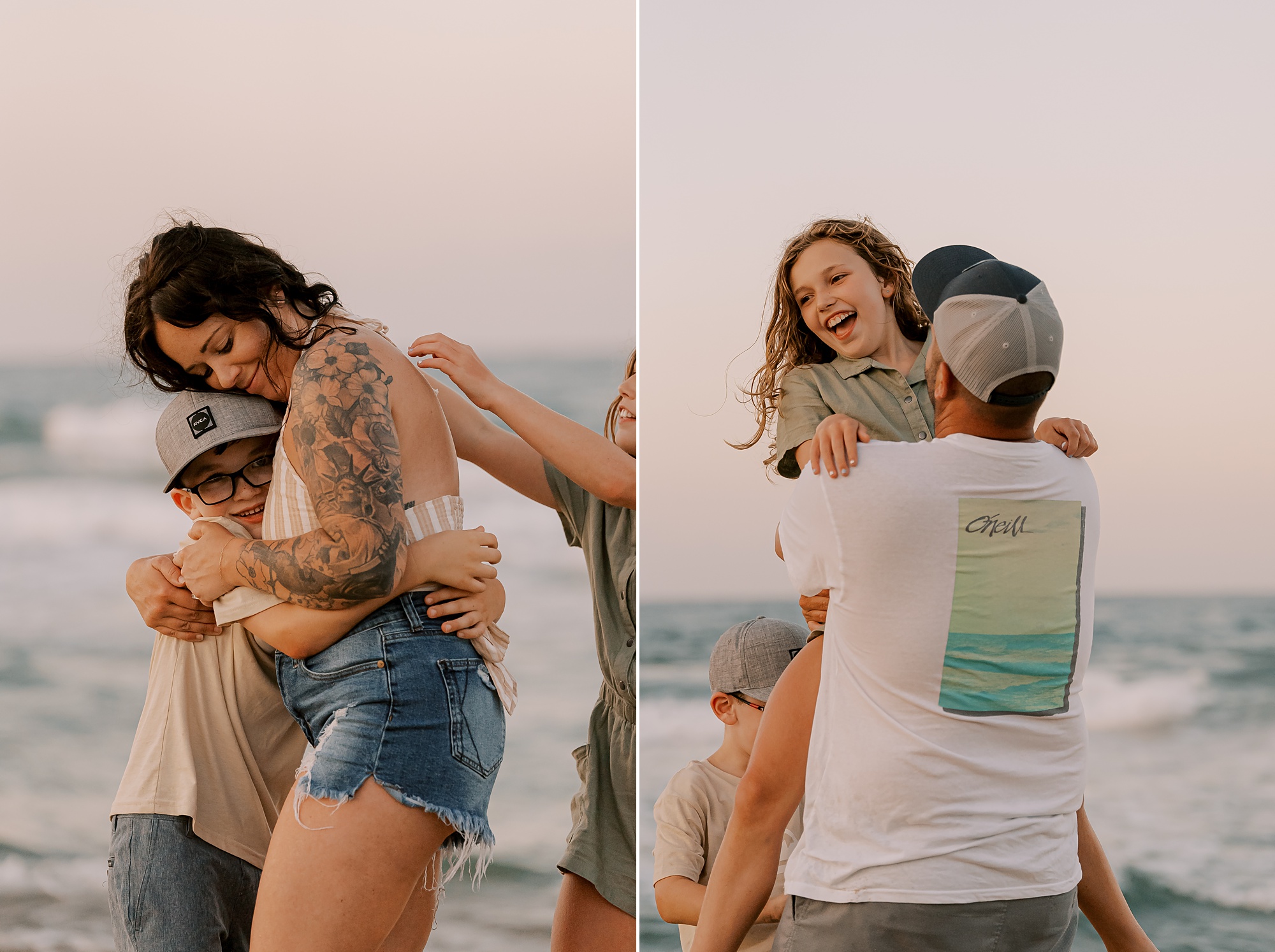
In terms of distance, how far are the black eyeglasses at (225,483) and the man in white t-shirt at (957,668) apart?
2.57 feet

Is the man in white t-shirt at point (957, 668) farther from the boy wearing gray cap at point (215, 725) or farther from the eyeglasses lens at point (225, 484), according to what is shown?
the eyeglasses lens at point (225, 484)

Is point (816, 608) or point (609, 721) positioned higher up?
point (816, 608)

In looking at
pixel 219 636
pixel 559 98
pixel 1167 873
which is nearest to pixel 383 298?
pixel 559 98

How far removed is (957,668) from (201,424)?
1035 millimetres

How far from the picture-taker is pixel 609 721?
7.14 feet

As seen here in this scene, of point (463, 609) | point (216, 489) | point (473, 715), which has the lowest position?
point (473, 715)

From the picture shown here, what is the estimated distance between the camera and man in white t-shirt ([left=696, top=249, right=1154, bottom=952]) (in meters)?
1.25

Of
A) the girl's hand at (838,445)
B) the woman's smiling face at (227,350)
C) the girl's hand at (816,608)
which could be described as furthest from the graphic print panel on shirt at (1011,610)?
the woman's smiling face at (227,350)

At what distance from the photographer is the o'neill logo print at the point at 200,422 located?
1.57 metres

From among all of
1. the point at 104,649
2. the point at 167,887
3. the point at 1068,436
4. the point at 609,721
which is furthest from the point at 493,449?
the point at 104,649

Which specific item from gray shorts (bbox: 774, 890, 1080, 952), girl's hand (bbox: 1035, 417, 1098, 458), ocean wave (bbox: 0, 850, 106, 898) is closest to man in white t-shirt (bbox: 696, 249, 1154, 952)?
gray shorts (bbox: 774, 890, 1080, 952)

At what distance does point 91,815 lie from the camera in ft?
9.86

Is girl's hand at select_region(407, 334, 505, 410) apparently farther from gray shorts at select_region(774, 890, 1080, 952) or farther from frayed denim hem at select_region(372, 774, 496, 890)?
gray shorts at select_region(774, 890, 1080, 952)

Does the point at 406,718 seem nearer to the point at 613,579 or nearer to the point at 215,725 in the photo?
the point at 215,725
